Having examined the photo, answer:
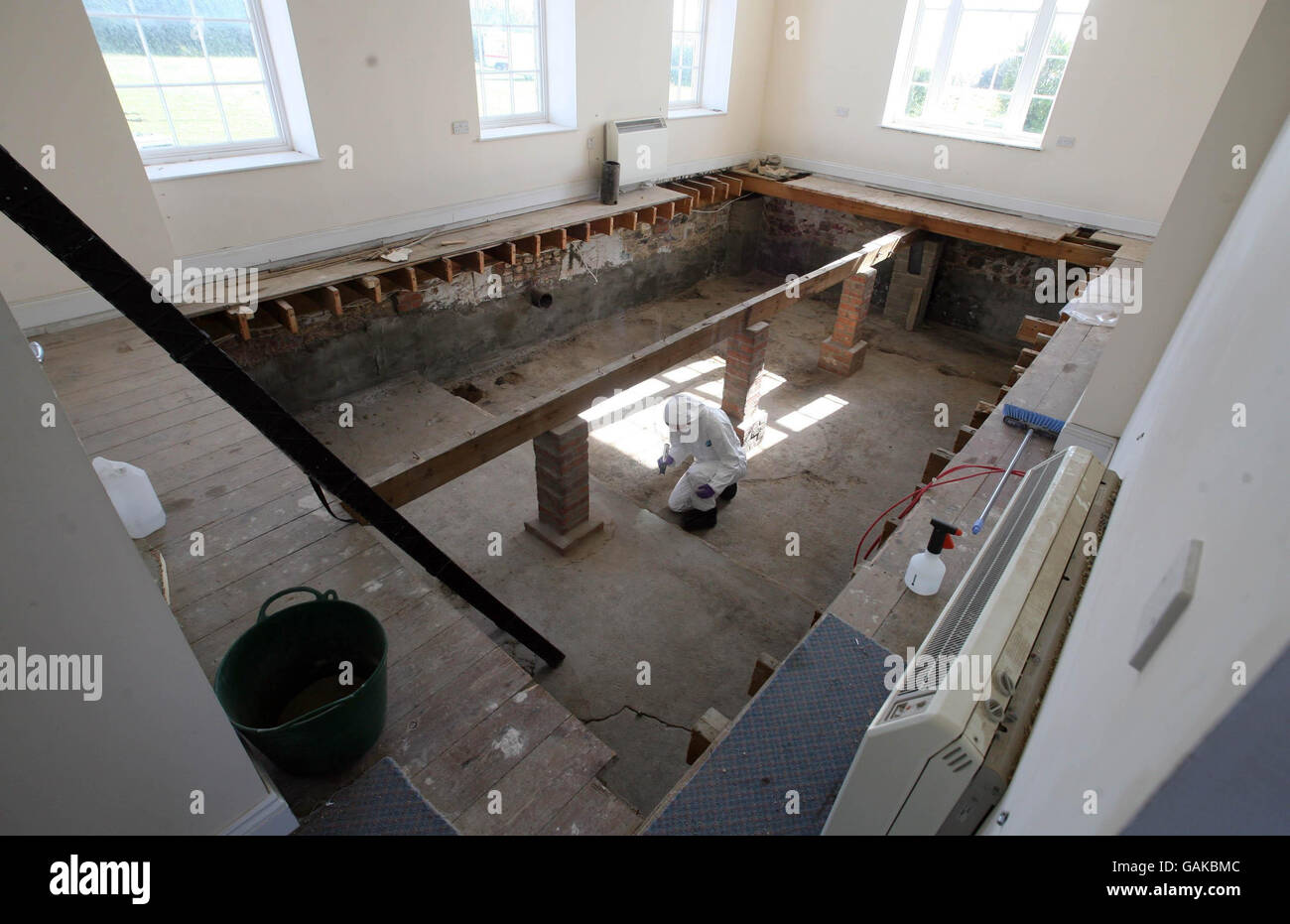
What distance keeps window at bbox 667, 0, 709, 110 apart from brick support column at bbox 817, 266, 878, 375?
313cm

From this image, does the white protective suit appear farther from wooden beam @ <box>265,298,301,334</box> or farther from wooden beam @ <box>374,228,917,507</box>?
wooden beam @ <box>265,298,301,334</box>

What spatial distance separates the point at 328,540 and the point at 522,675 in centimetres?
108

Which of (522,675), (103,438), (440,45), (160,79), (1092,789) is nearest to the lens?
(1092,789)

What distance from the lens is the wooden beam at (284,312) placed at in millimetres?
4602

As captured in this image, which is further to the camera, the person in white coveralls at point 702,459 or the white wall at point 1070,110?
the white wall at point 1070,110

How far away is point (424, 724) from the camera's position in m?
2.27

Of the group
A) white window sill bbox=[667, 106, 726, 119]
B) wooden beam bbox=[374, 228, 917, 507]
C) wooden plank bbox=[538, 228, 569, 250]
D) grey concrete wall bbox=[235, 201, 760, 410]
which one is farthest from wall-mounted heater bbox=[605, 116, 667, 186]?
wooden beam bbox=[374, 228, 917, 507]

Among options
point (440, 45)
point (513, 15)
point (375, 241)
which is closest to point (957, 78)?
point (513, 15)

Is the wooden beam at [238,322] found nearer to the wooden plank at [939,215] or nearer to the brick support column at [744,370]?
the brick support column at [744,370]

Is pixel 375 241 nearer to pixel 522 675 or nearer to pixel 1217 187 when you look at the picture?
pixel 522 675

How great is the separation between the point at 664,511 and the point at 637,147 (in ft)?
14.6

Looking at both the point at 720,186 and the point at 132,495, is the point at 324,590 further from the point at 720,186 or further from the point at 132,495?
the point at 720,186

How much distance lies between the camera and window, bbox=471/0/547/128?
18.6ft

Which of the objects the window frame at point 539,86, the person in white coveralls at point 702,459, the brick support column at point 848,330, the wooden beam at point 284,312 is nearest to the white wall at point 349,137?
the window frame at point 539,86
